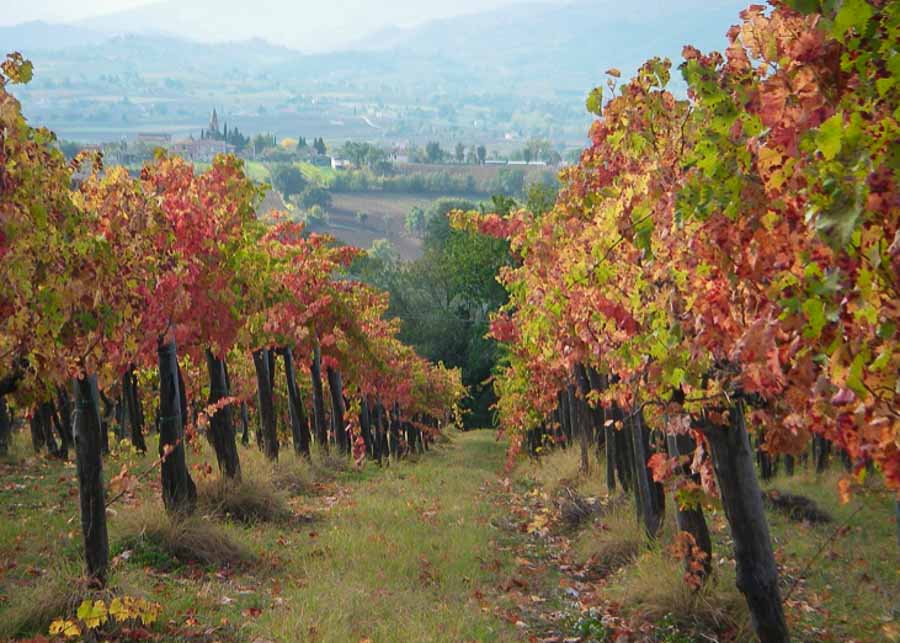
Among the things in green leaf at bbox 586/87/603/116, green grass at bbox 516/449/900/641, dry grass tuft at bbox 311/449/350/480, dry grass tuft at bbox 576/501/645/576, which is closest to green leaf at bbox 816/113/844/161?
green grass at bbox 516/449/900/641

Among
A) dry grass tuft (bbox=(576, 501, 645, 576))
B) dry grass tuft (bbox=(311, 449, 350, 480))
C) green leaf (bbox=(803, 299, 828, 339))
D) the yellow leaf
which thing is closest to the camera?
green leaf (bbox=(803, 299, 828, 339))

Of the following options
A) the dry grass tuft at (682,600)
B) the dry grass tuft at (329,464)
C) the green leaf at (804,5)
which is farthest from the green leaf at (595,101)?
the dry grass tuft at (329,464)

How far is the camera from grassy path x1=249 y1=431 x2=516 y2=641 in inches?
369

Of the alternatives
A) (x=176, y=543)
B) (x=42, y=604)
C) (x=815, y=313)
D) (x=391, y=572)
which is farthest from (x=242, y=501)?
(x=815, y=313)

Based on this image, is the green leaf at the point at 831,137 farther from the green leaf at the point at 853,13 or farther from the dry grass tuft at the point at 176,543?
the dry grass tuft at the point at 176,543

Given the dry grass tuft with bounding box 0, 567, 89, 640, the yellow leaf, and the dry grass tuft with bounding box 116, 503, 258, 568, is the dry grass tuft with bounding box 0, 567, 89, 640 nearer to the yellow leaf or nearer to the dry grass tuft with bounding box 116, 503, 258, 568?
the yellow leaf

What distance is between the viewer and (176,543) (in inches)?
472

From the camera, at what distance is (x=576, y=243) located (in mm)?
13086

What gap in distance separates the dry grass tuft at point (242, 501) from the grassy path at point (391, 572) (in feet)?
2.65

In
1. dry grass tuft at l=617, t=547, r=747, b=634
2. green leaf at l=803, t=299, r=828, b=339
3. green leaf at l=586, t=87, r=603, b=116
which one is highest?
green leaf at l=586, t=87, r=603, b=116

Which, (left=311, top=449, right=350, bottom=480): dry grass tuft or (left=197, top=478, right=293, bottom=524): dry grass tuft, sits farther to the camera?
(left=311, top=449, right=350, bottom=480): dry grass tuft

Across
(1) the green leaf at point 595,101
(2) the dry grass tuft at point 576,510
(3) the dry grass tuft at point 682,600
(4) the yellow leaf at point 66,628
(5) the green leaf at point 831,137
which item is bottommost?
(2) the dry grass tuft at point 576,510

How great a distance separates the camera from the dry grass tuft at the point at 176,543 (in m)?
11.7

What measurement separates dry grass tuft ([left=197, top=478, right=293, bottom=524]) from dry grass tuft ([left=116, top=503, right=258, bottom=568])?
2240 millimetres
